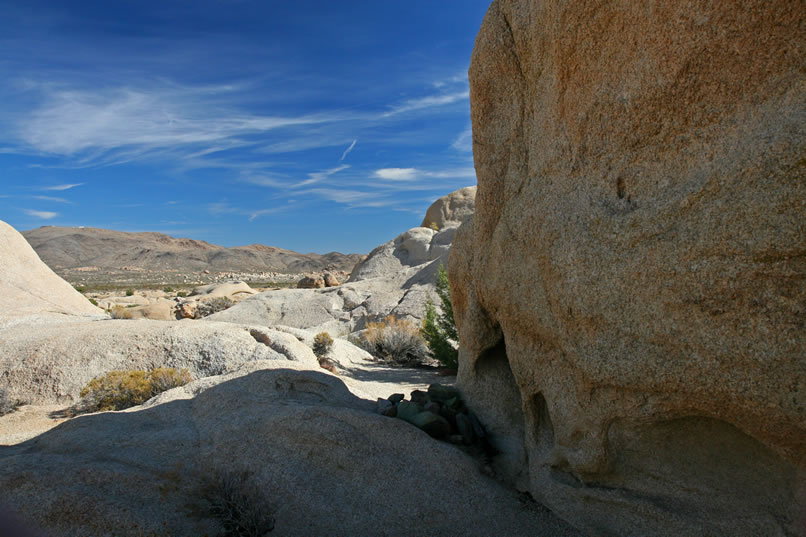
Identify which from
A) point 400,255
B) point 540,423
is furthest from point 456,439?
point 400,255

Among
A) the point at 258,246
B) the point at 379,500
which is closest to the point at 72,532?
the point at 379,500

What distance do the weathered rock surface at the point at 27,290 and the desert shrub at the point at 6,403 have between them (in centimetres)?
376

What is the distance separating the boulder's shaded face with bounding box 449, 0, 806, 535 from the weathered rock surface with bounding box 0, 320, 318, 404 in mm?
4451

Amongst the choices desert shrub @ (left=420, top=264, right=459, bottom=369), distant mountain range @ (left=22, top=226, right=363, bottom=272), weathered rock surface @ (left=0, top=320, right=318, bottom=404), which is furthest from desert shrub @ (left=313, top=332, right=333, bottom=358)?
distant mountain range @ (left=22, top=226, right=363, bottom=272)

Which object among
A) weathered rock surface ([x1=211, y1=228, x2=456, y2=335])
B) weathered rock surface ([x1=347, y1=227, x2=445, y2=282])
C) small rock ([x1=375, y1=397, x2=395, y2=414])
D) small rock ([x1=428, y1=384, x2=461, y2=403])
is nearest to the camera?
small rock ([x1=375, y1=397, x2=395, y2=414])

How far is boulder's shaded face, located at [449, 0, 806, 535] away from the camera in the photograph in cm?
277

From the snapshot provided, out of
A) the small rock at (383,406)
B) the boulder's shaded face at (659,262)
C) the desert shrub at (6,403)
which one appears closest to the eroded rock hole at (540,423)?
the boulder's shaded face at (659,262)

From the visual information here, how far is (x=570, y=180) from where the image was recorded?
3.86 meters

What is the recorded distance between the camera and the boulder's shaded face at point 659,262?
2773 millimetres

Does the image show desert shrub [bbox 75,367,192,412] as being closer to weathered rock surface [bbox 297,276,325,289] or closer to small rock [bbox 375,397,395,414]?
small rock [bbox 375,397,395,414]

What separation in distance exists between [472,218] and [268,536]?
331cm

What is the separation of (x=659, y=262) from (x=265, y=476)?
2.97 metres

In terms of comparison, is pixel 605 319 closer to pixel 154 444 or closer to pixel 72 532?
pixel 72 532

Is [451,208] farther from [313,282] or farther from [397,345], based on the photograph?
[397,345]
